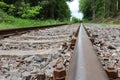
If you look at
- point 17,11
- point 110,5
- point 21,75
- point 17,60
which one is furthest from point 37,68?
point 110,5

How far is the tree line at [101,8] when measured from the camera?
37094 millimetres

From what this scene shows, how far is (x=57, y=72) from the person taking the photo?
1.24m

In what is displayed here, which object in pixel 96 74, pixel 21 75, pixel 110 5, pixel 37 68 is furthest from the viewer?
pixel 110 5

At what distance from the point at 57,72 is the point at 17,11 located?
19.3 metres

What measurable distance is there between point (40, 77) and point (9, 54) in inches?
50.6

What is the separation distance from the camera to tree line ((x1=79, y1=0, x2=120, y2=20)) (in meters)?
37.1

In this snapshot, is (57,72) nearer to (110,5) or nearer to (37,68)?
(37,68)

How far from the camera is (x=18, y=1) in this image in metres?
20.1

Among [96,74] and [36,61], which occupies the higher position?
[96,74]

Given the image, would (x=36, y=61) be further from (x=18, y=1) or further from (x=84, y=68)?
(x=18, y=1)

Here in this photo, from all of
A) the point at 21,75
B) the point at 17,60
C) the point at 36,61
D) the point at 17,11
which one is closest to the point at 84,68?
the point at 21,75

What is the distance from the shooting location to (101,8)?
1983 inches

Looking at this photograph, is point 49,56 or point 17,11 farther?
point 17,11

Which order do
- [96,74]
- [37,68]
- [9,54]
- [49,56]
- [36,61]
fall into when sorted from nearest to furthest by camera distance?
1. [96,74]
2. [37,68]
3. [36,61]
4. [49,56]
5. [9,54]
